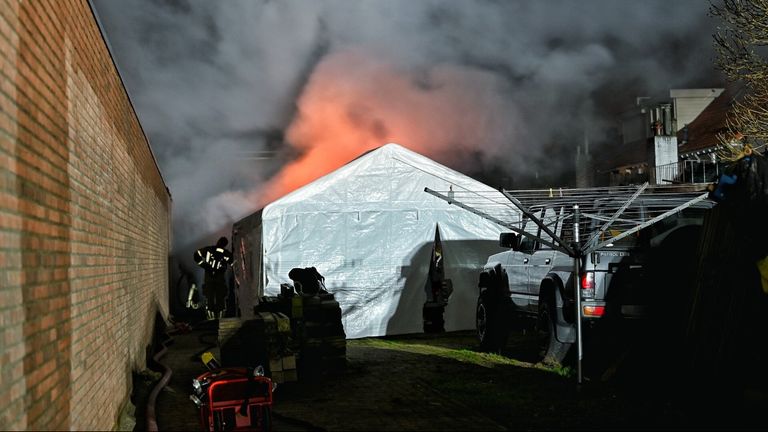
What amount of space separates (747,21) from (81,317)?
13.1m

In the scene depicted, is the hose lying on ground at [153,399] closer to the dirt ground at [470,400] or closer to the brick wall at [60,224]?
the dirt ground at [470,400]

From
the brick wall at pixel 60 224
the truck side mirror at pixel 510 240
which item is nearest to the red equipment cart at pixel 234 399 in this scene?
the brick wall at pixel 60 224

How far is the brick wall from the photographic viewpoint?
318 cm

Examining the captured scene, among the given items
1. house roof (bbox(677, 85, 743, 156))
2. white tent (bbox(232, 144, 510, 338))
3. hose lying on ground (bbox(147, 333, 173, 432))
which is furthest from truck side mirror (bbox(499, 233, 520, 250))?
house roof (bbox(677, 85, 743, 156))

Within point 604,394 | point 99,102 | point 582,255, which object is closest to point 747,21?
point 582,255

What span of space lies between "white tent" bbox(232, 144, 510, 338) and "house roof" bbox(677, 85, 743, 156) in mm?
15037

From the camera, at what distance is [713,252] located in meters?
7.66

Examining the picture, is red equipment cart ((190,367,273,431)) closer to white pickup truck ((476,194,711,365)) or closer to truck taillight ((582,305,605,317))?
white pickup truck ((476,194,711,365))

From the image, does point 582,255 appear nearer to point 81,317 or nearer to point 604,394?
A: point 604,394

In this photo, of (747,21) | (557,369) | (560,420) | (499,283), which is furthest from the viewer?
(747,21)

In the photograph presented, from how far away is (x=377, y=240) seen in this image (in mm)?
14117

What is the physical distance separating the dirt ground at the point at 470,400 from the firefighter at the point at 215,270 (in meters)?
7.83

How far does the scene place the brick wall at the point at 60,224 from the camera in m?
3.18

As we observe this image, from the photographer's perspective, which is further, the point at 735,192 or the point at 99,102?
the point at 735,192
